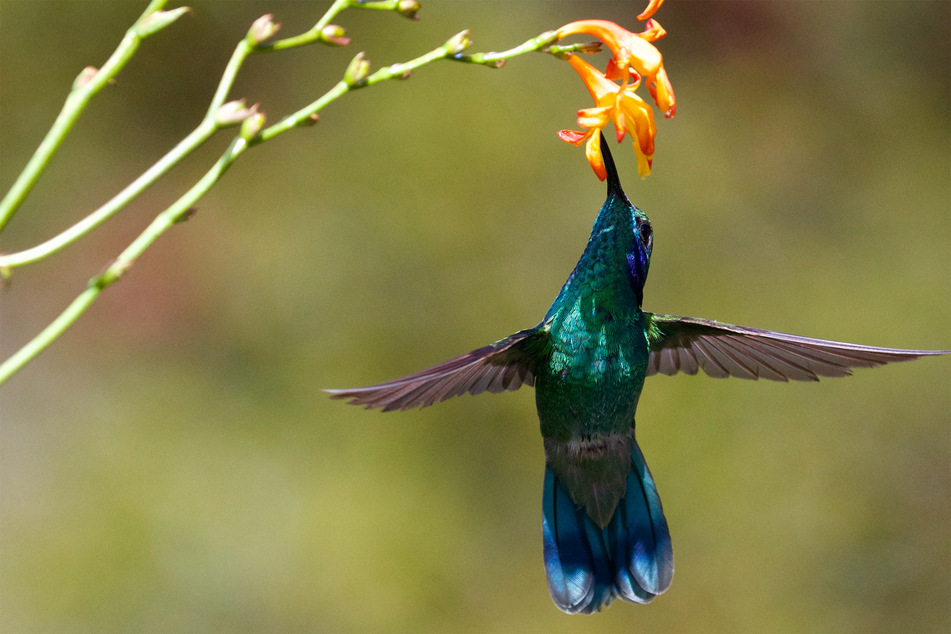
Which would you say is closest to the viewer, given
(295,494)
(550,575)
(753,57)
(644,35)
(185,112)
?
(644,35)

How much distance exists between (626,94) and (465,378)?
2.08ft

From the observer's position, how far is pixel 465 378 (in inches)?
64.4

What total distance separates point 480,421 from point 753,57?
7.90 feet

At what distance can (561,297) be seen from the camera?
5.95 ft

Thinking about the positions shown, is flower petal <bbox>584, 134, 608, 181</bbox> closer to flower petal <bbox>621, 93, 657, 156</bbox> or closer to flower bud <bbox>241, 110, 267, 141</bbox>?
flower petal <bbox>621, 93, 657, 156</bbox>

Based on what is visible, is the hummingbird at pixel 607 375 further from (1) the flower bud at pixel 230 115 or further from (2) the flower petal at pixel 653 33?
(1) the flower bud at pixel 230 115

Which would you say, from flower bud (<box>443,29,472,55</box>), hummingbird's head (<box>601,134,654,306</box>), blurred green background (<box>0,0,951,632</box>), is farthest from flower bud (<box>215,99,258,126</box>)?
blurred green background (<box>0,0,951,632</box>)

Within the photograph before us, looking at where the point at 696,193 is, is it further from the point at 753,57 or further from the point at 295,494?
the point at 295,494

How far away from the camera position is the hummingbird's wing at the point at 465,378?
1206mm

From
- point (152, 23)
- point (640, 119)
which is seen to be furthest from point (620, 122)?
point (152, 23)

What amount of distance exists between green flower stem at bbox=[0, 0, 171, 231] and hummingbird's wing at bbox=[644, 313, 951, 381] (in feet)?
3.65

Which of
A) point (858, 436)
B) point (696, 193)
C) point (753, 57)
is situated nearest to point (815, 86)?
point (753, 57)

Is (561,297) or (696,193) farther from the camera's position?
(696,193)

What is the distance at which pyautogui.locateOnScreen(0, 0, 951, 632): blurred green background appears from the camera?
365cm
